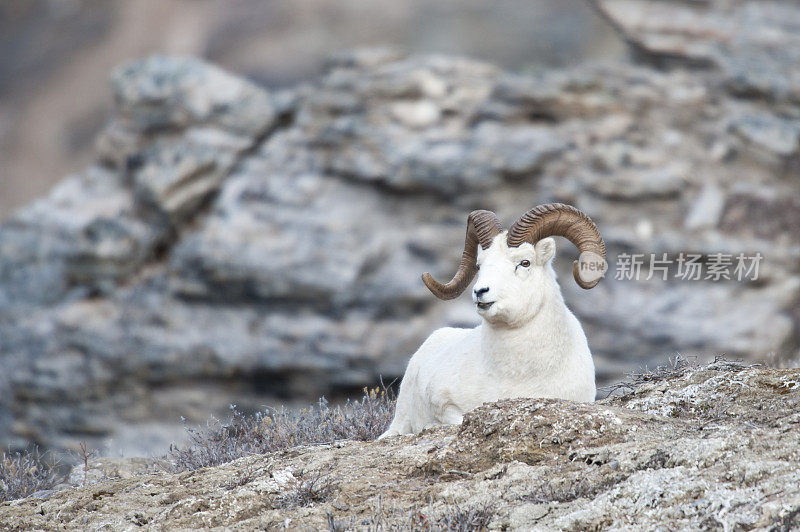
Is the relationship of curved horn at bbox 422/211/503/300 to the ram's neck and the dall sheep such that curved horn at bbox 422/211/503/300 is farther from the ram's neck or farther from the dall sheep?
the ram's neck

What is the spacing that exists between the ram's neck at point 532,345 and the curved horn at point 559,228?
0.31 m

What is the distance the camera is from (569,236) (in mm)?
6637

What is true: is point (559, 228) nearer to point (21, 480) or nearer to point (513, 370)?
point (513, 370)

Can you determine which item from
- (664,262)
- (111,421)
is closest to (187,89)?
(111,421)

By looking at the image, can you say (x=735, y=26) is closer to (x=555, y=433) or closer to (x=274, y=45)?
(x=274, y=45)

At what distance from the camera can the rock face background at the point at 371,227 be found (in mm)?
21594

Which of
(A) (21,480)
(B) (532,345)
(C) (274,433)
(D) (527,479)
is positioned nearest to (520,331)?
(B) (532,345)

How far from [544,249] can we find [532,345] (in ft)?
2.10

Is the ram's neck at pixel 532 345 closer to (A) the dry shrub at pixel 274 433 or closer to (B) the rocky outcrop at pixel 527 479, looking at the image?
(B) the rocky outcrop at pixel 527 479

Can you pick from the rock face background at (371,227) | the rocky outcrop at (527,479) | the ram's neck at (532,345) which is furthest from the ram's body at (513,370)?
the rock face background at (371,227)

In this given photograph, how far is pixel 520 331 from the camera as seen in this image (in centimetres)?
637

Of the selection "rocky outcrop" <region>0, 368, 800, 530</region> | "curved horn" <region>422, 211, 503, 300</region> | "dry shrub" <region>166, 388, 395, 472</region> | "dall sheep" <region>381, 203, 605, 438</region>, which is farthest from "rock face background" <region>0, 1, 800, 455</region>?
"rocky outcrop" <region>0, 368, 800, 530</region>

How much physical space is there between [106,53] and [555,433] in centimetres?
3169

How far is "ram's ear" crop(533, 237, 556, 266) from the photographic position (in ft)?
21.2
